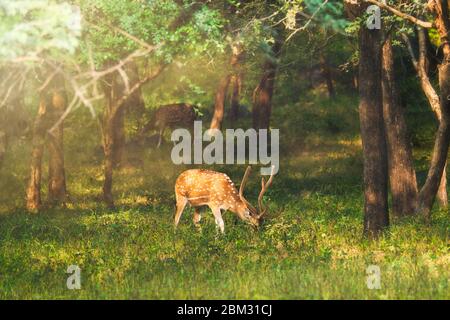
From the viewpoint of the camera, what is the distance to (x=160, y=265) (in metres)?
14.4

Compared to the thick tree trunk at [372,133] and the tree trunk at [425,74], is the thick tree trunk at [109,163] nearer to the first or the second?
the tree trunk at [425,74]

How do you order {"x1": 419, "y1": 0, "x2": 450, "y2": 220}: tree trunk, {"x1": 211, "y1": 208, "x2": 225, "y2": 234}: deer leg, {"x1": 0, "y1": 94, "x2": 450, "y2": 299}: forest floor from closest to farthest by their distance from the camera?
{"x1": 0, "y1": 94, "x2": 450, "y2": 299}: forest floor → {"x1": 419, "y1": 0, "x2": 450, "y2": 220}: tree trunk → {"x1": 211, "y1": 208, "x2": 225, "y2": 234}: deer leg

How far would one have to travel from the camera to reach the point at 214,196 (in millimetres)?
18516

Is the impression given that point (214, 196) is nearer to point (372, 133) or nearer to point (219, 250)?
point (219, 250)

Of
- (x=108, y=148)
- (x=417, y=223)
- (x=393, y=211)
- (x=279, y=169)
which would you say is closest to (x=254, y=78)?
(x=279, y=169)

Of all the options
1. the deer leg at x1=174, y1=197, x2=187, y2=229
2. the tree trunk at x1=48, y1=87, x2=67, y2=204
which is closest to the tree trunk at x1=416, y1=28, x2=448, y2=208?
the deer leg at x1=174, y1=197, x2=187, y2=229

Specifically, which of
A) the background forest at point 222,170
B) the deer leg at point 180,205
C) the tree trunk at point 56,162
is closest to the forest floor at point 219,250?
the background forest at point 222,170

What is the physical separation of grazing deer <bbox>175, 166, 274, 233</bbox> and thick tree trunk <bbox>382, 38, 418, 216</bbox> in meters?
3.48

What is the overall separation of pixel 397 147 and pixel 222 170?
32.1 feet

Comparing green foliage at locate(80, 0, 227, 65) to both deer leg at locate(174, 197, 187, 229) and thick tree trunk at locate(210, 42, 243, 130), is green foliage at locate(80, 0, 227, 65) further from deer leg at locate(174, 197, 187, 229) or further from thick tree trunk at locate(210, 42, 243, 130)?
thick tree trunk at locate(210, 42, 243, 130)

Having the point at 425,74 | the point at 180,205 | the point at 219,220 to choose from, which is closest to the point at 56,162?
the point at 180,205

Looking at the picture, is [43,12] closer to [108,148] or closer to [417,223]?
[417,223]

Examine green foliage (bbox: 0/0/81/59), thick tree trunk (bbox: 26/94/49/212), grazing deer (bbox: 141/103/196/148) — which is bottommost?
thick tree trunk (bbox: 26/94/49/212)

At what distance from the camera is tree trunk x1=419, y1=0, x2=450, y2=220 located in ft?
57.2
